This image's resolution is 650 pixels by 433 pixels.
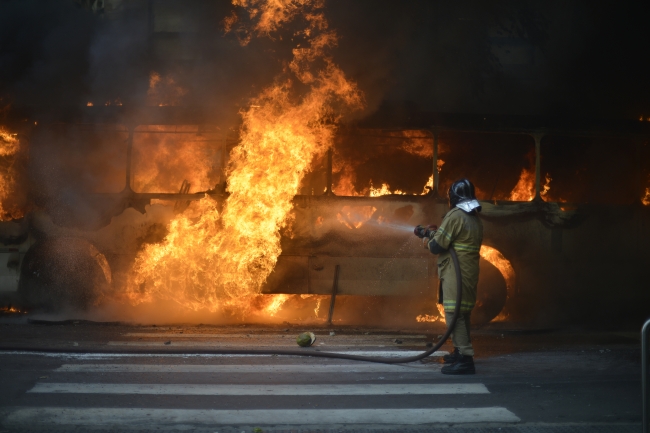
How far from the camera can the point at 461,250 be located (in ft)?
21.0

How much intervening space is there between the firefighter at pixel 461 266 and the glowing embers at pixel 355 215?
124 inches

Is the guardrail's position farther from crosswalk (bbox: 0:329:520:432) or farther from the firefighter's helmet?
the firefighter's helmet

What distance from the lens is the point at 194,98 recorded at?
984 cm

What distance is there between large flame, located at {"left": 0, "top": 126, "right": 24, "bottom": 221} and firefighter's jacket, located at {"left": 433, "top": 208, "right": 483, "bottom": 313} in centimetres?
650

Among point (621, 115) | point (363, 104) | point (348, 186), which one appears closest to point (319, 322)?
point (348, 186)

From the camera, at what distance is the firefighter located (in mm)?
6273

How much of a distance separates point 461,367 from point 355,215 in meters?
3.84

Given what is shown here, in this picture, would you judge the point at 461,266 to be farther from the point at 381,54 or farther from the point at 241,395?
the point at 381,54

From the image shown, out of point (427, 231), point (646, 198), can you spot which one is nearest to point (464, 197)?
point (427, 231)

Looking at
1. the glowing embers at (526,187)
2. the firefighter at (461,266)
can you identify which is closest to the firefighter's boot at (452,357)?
the firefighter at (461,266)

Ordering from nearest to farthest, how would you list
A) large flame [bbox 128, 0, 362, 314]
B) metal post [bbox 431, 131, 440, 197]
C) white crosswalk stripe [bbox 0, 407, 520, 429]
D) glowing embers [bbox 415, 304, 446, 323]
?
white crosswalk stripe [bbox 0, 407, 520, 429]
large flame [bbox 128, 0, 362, 314]
metal post [bbox 431, 131, 440, 197]
glowing embers [bbox 415, 304, 446, 323]

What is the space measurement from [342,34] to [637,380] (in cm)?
704

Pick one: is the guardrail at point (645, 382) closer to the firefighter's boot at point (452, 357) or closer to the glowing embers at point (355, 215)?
the firefighter's boot at point (452, 357)

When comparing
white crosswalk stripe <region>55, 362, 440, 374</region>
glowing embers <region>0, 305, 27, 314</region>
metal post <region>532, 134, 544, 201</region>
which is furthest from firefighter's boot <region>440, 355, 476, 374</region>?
glowing embers <region>0, 305, 27, 314</region>
